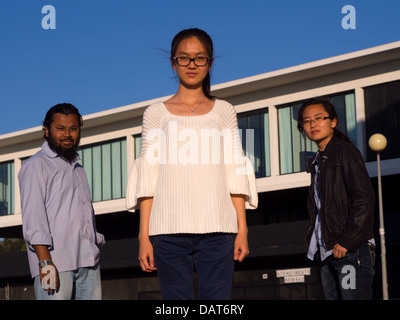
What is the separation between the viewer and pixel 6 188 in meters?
46.4

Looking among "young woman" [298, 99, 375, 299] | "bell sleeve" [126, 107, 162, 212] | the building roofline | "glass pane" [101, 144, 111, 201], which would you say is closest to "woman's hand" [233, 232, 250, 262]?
"bell sleeve" [126, 107, 162, 212]

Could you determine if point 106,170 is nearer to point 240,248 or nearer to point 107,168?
point 107,168

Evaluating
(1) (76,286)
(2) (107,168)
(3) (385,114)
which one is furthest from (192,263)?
(2) (107,168)

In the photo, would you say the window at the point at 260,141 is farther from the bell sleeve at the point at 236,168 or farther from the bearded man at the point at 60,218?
the bell sleeve at the point at 236,168

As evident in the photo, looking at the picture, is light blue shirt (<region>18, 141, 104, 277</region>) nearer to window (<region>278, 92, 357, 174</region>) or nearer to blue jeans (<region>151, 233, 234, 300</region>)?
blue jeans (<region>151, 233, 234, 300</region>)

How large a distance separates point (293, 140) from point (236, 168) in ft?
103

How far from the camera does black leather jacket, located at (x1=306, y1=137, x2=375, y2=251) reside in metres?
5.00

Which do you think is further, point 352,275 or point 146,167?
point 352,275

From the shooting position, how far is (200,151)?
13.5 feet

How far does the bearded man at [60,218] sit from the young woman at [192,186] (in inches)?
34.8

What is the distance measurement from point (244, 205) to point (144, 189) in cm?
62

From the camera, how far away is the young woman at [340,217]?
16.3 feet

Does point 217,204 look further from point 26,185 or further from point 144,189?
point 26,185

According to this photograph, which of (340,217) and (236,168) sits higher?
(236,168)
